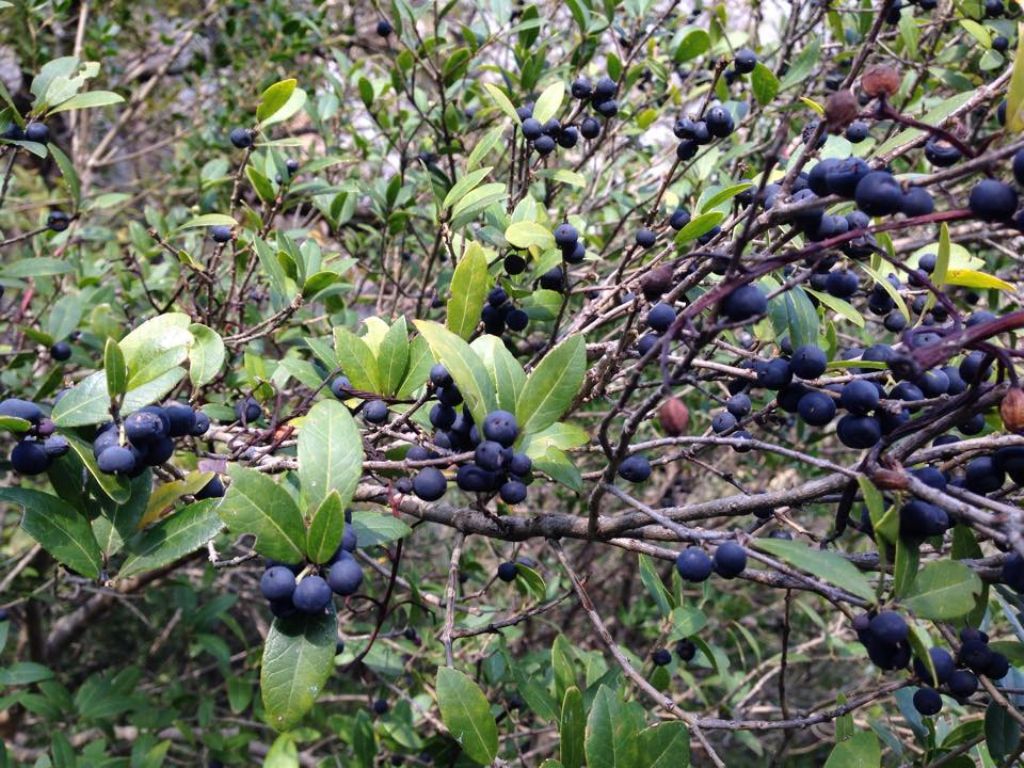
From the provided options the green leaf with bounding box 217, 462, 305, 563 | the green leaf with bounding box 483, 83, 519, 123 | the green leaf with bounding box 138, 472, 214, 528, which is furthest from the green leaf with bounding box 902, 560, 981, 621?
the green leaf with bounding box 483, 83, 519, 123

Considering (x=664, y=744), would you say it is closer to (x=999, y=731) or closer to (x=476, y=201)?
(x=999, y=731)

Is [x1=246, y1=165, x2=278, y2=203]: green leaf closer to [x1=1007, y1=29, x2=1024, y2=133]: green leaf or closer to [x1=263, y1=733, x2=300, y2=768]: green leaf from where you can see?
[x1=263, y1=733, x2=300, y2=768]: green leaf

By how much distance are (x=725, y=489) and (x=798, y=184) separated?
318cm

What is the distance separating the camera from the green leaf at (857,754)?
1.19 m

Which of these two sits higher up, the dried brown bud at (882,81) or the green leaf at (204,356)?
the dried brown bud at (882,81)

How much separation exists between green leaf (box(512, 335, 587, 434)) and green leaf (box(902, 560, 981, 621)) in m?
0.50

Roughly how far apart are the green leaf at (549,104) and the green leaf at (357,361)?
85 cm

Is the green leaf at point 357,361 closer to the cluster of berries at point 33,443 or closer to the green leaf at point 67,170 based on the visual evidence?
the cluster of berries at point 33,443

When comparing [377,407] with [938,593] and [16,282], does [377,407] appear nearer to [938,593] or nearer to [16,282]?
[938,593]

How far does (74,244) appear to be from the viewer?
295 centimetres

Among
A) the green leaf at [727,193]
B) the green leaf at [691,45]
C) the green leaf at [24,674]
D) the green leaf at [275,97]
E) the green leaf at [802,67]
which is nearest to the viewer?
the green leaf at [727,193]

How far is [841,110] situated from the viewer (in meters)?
0.83

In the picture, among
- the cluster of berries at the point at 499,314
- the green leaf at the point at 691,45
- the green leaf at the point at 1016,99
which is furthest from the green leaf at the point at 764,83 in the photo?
the green leaf at the point at 1016,99

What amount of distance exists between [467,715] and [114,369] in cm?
75
